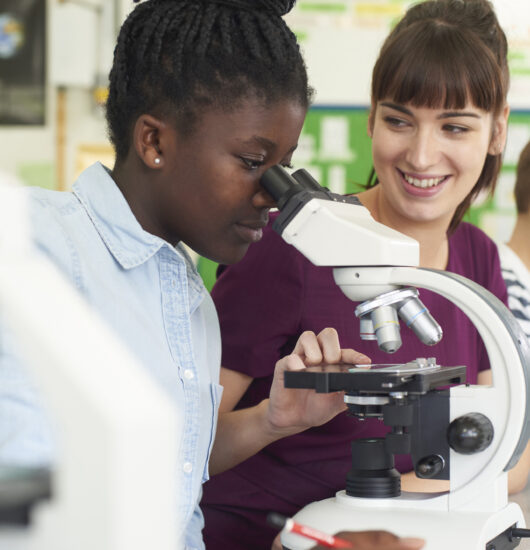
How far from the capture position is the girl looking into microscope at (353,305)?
4.86ft

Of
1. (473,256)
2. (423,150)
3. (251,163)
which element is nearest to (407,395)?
(251,163)

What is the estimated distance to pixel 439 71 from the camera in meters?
1.52

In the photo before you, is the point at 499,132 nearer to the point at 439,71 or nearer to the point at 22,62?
the point at 439,71

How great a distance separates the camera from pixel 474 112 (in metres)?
1.55

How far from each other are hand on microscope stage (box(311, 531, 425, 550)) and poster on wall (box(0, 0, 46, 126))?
3.20 m

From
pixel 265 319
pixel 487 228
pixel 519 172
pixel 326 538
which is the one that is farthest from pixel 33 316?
pixel 487 228

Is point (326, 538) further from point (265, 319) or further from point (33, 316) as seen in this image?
point (265, 319)

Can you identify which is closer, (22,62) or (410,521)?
(410,521)

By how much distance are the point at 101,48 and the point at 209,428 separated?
3014mm

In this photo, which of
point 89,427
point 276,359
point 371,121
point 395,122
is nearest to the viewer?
point 89,427

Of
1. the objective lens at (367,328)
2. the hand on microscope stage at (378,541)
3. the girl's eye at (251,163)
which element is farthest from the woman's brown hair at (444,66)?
the hand on microscope stage at (378,541)

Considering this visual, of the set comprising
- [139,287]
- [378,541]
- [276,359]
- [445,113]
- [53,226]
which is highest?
[445,113]

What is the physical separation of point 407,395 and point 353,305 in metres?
0.50

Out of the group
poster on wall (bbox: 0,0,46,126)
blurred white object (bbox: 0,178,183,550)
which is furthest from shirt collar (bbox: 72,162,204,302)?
poster on wall (bbox: 0,0,46,126)
